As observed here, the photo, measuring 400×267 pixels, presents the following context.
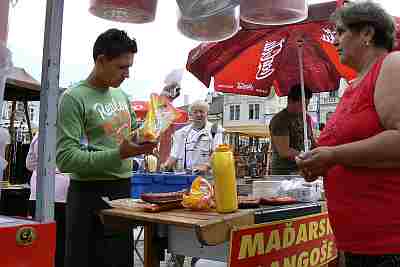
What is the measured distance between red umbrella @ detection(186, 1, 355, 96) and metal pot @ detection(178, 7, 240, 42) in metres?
0.57

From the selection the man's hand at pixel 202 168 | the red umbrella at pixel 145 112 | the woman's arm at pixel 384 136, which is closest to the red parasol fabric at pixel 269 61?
the red umbrella at pixel 145 112

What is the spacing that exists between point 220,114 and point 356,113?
1531 inches

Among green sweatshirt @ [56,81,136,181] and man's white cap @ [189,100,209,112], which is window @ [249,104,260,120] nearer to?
man's white cap @ [189,100,209,112]

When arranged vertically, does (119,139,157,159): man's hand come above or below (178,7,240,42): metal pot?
below

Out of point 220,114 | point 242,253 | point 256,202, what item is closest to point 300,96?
point 256,202

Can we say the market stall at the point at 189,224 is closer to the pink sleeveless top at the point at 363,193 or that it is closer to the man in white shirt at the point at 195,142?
the pink sleeveless top at the point at 363,193

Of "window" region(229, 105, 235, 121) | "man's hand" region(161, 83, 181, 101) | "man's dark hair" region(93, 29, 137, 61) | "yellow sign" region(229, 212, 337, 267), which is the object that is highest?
"window" region(229, 105, 235, 121)

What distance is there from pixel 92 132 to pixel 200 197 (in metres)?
0.62

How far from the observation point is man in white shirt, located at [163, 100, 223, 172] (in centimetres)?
480

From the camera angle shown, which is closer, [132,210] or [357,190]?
[357,190]

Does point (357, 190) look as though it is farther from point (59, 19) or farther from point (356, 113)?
point (59, 19)

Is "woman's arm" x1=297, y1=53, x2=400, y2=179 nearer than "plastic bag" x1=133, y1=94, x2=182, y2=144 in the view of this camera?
Yes

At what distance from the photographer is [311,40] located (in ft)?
13.1

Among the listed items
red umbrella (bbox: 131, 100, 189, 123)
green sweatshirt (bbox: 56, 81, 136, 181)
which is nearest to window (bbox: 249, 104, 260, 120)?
red umbrella (bbox: 131, 100, 189, 123)
